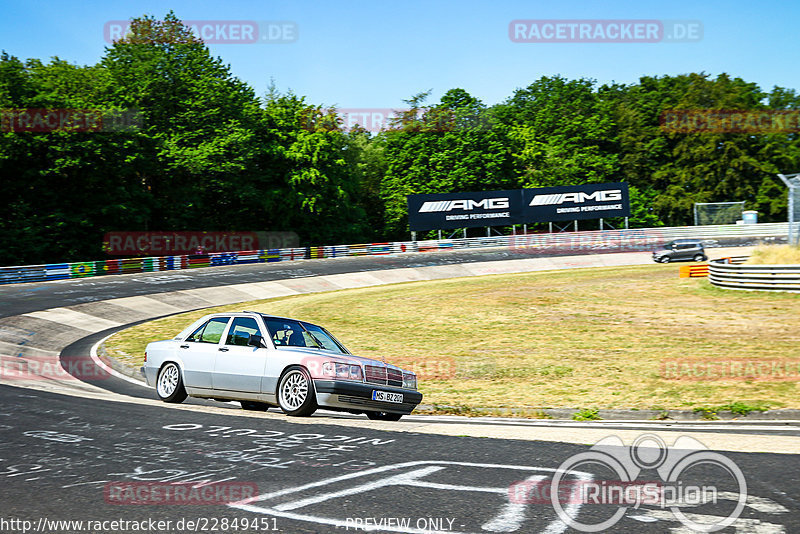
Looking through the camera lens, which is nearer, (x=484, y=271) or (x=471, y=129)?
(x=484, y=271)

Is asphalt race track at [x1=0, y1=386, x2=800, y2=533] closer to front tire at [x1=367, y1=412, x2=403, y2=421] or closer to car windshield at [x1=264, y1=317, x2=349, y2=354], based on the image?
car windshield at [x1=264, y1=317, x2=349, y2=354]

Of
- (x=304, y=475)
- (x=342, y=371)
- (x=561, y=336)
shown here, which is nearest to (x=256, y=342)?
(x=342, y=371)

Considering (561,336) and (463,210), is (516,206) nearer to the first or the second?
(463,210)

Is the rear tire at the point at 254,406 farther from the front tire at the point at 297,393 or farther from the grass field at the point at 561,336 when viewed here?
the grass field at the point at 561,336

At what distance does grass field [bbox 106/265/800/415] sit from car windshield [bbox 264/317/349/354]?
8.77 ft

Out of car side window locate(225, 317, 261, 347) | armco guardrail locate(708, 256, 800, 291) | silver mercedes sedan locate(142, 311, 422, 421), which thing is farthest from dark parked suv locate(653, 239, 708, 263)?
car side window locate(225, 317, 261, 347)

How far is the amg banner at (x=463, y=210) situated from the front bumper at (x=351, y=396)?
167 feet

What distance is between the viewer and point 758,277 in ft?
89.8

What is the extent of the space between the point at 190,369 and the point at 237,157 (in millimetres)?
52307

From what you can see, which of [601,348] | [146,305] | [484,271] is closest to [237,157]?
[484,271]

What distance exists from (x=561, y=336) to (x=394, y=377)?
1088 centimetres

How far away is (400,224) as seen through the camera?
75000mm

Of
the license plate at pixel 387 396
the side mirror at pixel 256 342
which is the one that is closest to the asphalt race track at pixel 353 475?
the license plate at pixel 387 396

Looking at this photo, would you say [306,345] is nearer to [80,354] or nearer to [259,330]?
[259,330]
